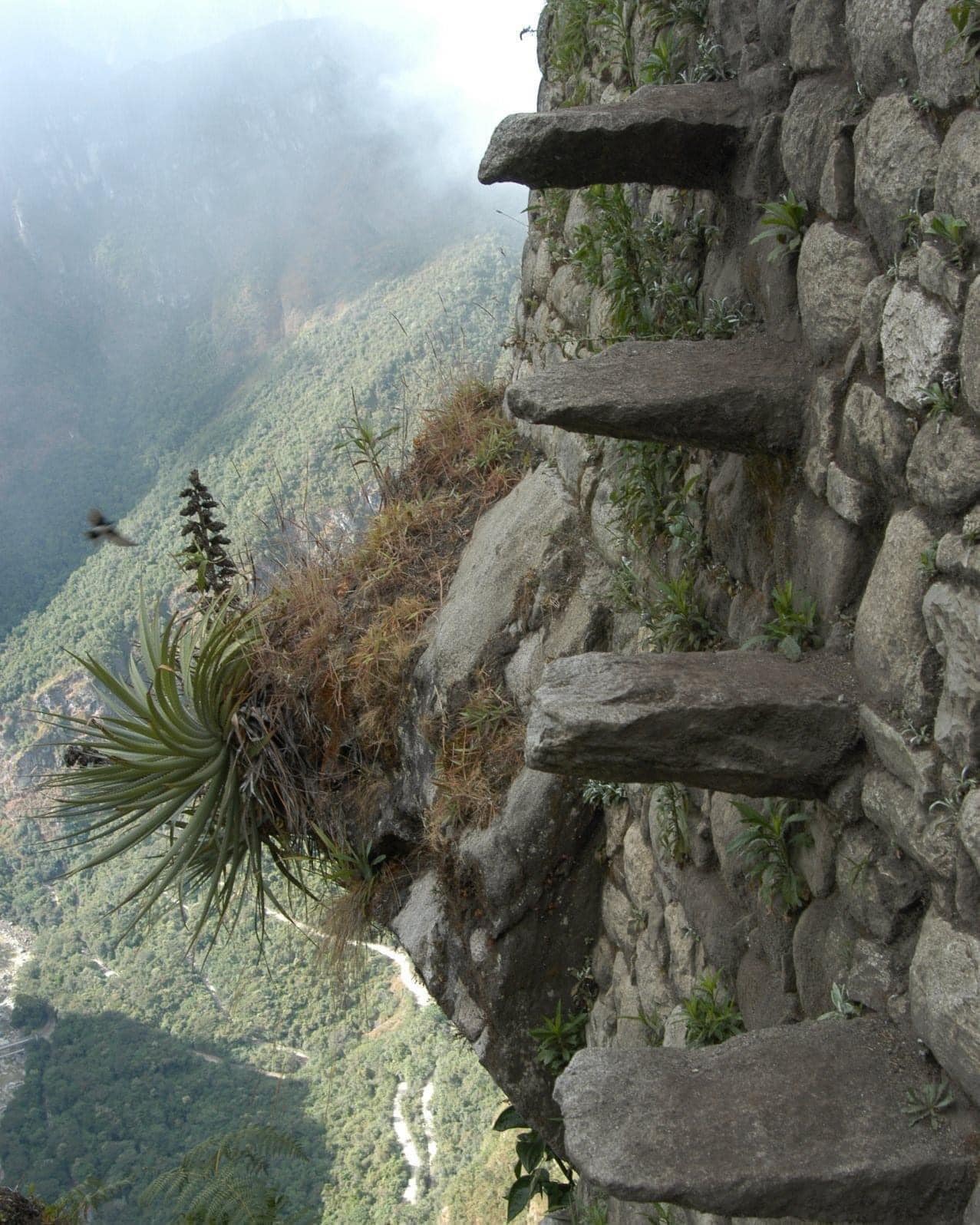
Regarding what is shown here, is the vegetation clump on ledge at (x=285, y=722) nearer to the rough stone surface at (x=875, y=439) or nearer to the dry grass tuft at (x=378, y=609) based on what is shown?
the dry grass tuft at (x=378, y=609)

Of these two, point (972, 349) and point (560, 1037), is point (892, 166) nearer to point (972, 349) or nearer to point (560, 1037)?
point (972, 349)

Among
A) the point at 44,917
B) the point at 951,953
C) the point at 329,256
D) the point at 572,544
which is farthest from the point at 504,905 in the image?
the point at 329,256

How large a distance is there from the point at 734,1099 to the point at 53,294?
30.7m

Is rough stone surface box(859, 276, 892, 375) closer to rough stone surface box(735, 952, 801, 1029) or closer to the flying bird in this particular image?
rough stone surface box(735, 952, 801, 1029)

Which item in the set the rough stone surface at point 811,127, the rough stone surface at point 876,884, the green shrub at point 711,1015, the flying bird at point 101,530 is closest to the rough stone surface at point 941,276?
the rough stone surface at point 811,127

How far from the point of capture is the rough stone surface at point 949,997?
1456mm

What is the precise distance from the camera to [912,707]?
1.64 m

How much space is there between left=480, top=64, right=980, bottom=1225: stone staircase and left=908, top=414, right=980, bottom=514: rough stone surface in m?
0.37

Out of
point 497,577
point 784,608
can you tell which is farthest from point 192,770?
point 784,608

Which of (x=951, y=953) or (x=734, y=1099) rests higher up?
(x=951, y=953)

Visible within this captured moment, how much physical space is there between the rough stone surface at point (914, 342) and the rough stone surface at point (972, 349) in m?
0.04

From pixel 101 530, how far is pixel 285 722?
3.96 ft

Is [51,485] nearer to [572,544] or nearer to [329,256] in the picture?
[329,256]

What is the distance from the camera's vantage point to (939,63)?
1546 millimetres
